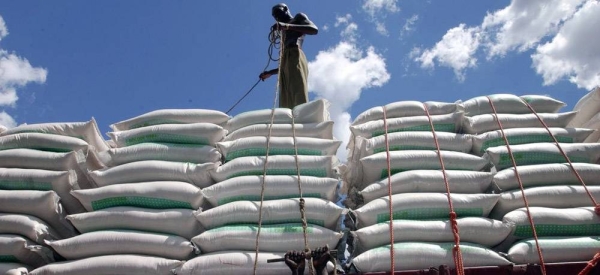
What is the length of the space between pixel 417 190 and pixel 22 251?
8.06 feet

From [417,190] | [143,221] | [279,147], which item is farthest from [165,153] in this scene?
[417,190]

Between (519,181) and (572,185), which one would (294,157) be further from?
(572,185)

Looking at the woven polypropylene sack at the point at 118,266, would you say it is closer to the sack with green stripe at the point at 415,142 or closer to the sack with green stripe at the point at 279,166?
the sack with green stripe at the point at 279,166

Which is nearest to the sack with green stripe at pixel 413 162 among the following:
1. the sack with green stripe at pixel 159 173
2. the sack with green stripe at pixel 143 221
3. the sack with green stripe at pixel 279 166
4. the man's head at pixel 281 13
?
the sack with green stripe at pixel 279 166

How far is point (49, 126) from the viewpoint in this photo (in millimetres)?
4184

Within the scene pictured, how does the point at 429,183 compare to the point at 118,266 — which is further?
the point at 429,183

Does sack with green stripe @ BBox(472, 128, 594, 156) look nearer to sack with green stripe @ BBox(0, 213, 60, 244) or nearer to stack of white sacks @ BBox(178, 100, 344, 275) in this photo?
stack of white sacks @ BBox(178, 100, 344, 275)

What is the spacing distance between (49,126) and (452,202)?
299 cm

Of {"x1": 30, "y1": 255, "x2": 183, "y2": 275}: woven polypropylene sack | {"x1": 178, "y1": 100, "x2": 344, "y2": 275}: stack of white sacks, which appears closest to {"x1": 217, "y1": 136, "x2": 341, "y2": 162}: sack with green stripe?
{"x1": 178, "y1": 100, "x2": 344, "y2": 275}: stack of white sacks

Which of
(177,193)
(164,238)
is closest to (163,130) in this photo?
(177,193)

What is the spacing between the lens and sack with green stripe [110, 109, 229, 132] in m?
4.19

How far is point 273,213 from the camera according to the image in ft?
10.9

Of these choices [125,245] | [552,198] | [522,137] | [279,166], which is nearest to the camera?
[125,245]

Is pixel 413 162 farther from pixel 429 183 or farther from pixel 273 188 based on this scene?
pixel 273 188
